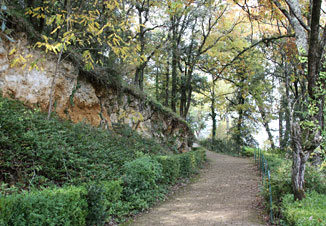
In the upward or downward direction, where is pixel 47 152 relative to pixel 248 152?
upward

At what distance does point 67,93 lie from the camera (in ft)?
28.4

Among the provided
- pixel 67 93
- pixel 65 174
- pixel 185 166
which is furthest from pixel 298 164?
pixel 67 93

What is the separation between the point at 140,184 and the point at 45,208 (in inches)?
148

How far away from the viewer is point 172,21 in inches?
648

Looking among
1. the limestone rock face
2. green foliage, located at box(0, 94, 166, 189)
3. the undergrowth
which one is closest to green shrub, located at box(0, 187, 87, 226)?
the undergrowth

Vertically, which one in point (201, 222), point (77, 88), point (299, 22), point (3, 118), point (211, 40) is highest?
point (211, 40)

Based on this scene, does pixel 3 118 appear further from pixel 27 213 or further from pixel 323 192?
pixel 323 192

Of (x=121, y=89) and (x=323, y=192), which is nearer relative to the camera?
(x=323, y=192)

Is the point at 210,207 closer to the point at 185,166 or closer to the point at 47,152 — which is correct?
the point at 47,152

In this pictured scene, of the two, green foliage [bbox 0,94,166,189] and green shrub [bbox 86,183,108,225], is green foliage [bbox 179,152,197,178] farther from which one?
green shrub [bbox 86,183,108,225]

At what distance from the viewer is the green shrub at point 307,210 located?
3.89m

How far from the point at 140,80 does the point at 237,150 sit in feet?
52.5

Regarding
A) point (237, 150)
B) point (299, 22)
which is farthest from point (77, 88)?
point (237, 150)

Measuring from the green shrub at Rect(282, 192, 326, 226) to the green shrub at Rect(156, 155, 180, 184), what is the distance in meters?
4.35
